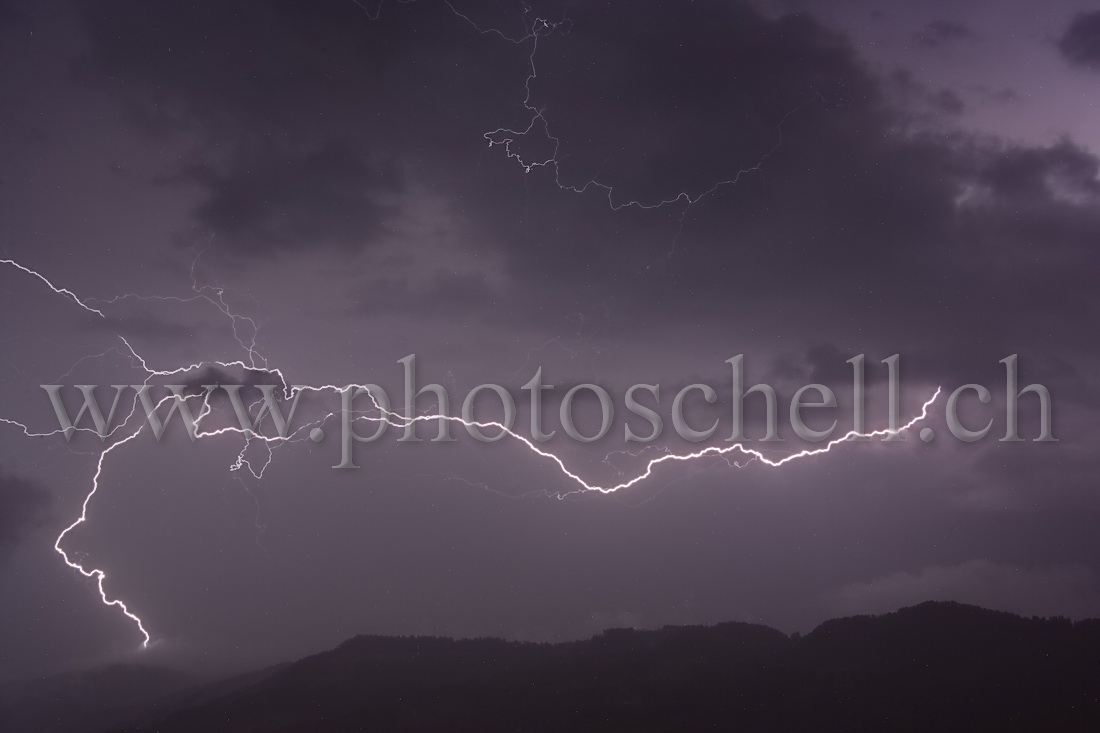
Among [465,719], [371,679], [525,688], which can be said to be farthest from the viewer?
[371,679]

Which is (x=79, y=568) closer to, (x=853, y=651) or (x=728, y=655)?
(x=728, y=655)

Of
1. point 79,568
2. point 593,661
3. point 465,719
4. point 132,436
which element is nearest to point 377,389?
point 132,436

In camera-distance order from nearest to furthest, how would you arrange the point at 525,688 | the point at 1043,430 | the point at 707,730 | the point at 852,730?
the point at 1043,430 → the point at 852,730 → the point at 707,730 → the point at 525,688

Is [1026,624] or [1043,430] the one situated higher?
[1043,430]

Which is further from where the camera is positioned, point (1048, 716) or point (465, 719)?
point (465, 719)

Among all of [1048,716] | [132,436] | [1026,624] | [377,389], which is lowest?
[1048,716]

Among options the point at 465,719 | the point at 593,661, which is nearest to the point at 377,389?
the point at 465,719

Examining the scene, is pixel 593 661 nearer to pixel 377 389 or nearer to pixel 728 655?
pixel 728 655
